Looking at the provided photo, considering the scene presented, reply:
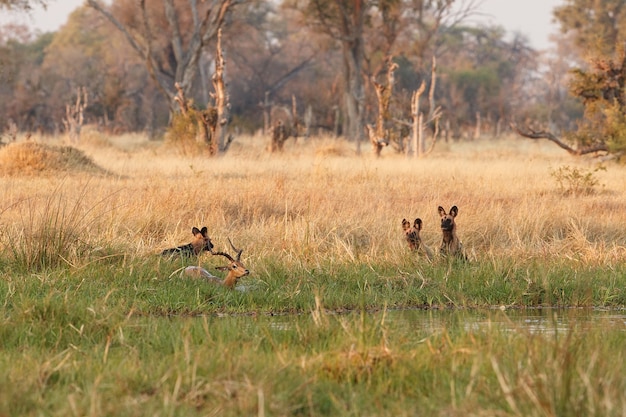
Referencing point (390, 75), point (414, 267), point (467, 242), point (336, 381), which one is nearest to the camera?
point (336, 381)

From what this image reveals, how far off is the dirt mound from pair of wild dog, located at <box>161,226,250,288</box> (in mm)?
6779

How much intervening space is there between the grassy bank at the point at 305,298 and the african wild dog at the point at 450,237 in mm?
165

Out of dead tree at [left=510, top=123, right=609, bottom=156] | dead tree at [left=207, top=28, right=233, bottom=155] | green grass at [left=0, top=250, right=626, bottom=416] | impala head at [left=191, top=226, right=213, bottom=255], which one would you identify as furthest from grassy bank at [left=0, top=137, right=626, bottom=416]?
dead tree at [left=207, top=28, right=233, bottom=155]

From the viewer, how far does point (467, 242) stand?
939 cm

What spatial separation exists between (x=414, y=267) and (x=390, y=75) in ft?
55.3

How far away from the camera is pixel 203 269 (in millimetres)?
7027

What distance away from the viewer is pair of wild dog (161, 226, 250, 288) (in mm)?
6617

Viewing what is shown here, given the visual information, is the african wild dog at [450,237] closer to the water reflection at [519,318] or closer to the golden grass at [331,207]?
the golden grass at [331,207]

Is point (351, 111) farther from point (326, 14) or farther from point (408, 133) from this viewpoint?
point (408, 133)

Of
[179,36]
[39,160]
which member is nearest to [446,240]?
[39,160]

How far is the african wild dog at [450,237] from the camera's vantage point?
25.6 feet

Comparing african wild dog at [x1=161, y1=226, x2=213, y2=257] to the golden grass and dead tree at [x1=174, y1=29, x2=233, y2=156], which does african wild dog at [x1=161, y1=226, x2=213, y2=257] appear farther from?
dead tree at [x1=174, y1=29, x2=233, y2=156]

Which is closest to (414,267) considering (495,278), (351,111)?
(495,278)

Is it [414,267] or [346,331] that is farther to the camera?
[414,267]
